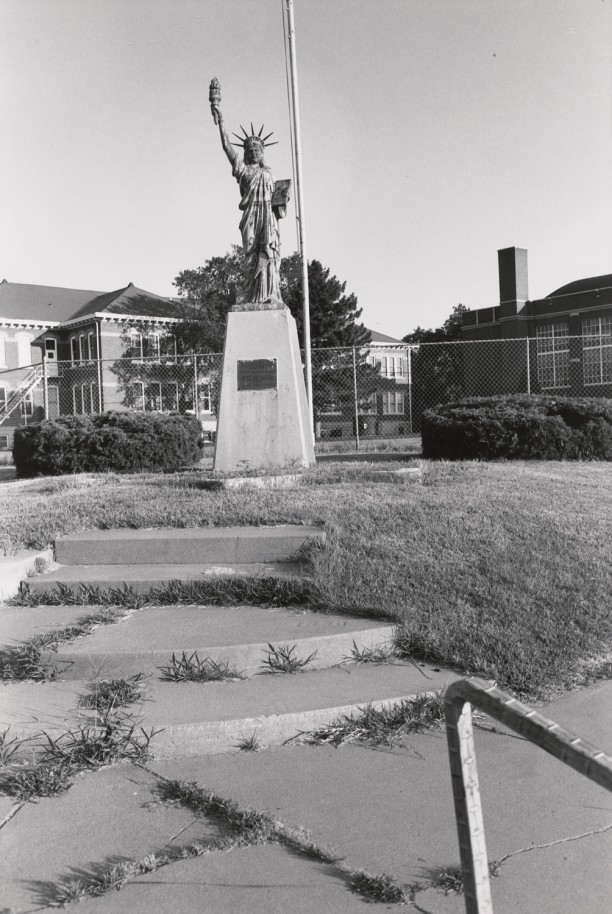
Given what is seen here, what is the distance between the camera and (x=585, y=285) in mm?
44812

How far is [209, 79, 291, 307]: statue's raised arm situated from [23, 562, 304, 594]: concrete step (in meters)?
5.48

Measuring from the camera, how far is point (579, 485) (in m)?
8.59

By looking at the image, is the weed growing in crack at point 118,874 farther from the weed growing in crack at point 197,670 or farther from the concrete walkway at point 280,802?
the weed growing in crack at point 197,670

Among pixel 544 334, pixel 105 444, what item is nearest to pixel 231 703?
pixel 105 444

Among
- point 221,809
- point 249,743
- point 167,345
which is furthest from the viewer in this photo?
point 167,345

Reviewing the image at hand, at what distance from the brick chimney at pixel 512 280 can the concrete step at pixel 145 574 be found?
4048cm

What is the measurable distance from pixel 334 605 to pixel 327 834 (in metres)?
2.29

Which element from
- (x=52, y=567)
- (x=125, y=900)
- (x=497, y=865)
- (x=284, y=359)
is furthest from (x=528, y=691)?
(x=284, y=359)

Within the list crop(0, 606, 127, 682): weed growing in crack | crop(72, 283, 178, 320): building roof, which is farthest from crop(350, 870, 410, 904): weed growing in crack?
crop(72, 283, 178, 320): building roof

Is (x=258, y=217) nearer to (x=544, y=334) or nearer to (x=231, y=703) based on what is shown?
(x=231, y=703)

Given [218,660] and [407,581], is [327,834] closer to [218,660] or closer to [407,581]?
[218,660]

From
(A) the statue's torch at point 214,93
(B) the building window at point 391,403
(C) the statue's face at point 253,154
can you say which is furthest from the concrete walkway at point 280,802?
(B) the building window at point 391,403

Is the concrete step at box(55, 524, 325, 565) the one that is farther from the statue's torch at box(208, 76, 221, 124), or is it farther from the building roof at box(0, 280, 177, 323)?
the building roof at box(0, 280, 177, 323)

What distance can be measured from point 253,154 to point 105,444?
201 inches
